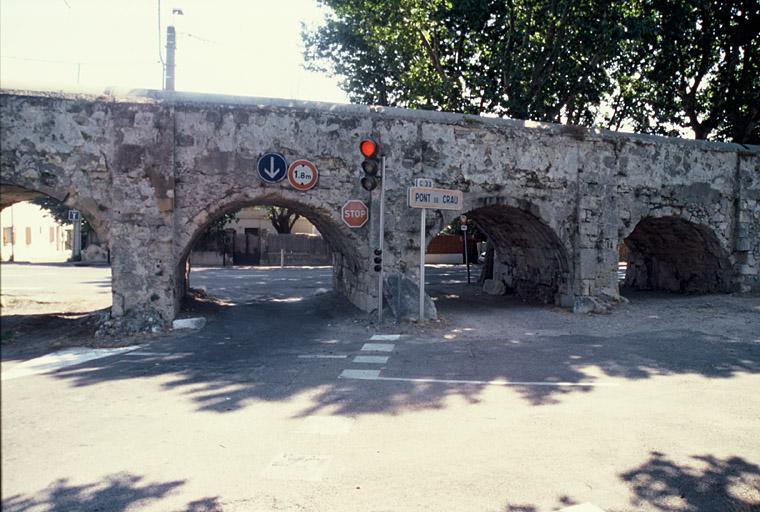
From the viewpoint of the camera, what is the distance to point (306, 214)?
42.0 ft

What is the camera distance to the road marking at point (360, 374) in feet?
23.4

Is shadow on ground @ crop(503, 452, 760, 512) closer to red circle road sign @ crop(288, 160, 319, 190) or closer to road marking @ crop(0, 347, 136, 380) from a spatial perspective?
road marking @ crop(0, 347, 136, 380)

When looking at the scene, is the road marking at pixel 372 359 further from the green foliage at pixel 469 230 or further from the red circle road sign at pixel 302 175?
the green foliage at pixel 469 230

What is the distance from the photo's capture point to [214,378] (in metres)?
6.99

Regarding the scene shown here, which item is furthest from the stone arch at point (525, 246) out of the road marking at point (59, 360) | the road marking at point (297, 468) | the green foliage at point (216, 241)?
the green foliage at point (216, 241)

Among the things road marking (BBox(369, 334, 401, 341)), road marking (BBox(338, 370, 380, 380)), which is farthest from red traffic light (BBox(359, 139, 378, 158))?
road marking (BBox(338, 370, 380, 380))

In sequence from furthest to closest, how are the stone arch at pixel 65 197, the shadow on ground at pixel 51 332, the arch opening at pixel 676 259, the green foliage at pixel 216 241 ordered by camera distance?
the green foliage at pixel 216 241
the arch opening at pixel 676 259
the stone arch at pixel 65 197
the shadow on ground at pixel 51 332

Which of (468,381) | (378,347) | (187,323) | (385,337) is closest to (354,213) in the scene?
(385,337)

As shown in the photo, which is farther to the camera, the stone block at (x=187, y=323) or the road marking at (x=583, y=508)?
the stone block at (x=187, y=323)

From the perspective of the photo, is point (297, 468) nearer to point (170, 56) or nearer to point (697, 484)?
point (697, 484)

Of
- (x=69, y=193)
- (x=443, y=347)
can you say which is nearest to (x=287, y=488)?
(x=443, y=347)

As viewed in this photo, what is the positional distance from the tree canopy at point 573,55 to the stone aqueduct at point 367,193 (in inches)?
198

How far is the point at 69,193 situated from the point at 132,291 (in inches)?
86.7

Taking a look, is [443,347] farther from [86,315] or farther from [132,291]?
[86,315]
